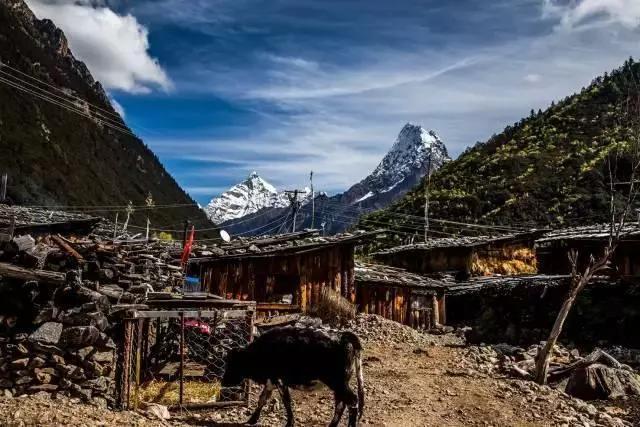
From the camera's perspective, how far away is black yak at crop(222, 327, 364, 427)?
10375 millimetres

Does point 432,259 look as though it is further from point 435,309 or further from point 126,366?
point 126,366

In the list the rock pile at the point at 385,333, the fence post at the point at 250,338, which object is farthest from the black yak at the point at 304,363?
the rock pile at the point at 385,333

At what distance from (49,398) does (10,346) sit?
126 cm

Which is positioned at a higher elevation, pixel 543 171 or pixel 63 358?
pixel 543 171

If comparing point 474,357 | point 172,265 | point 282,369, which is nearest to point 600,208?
point 474,357

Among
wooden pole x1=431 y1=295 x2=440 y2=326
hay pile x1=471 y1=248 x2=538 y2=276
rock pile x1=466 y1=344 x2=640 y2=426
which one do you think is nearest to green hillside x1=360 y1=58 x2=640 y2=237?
hay pile x1=471 y1=248 x2=538 y2=276

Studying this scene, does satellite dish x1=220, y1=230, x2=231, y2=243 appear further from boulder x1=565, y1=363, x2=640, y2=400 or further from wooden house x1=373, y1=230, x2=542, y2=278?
wooden house x1=373, y1=230, x2=542, y2=278

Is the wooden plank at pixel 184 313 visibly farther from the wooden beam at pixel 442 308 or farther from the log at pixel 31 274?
the wooden beam at pixel 442 308

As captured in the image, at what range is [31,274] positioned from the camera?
37.3 ft

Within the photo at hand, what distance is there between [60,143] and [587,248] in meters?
112

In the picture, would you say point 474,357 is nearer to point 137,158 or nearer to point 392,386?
point 392,386

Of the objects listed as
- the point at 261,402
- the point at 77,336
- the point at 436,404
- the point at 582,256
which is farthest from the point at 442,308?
the point at 77,336

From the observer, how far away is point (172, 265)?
21.4 meters

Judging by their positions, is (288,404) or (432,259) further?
(432,259)
